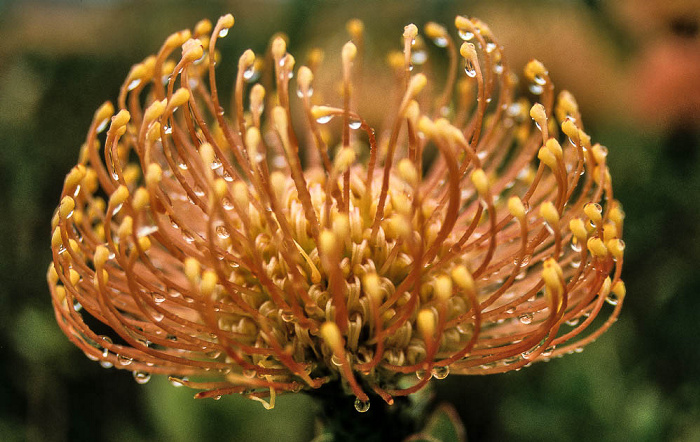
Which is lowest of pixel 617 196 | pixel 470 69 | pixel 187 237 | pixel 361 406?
pixel 617 196

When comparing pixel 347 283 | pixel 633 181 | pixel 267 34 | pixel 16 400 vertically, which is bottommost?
pixel 16 400

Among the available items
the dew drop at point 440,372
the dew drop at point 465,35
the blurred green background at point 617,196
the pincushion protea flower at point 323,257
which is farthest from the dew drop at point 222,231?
the blurred green background at point 617,196

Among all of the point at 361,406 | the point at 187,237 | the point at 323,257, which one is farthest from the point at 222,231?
the point at 361,406

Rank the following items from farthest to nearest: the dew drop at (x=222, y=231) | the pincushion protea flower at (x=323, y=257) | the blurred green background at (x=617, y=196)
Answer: the blurred green background at (x=617, y=196), the dew drop at (x=222, y=231), the pincushion protea flower at (x=323, y=257)

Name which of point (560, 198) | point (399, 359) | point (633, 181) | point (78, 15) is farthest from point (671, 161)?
point (78, 15)

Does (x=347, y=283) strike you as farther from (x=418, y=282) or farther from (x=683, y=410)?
(x=683, y=410)

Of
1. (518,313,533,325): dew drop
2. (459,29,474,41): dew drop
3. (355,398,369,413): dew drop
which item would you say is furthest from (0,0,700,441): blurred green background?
(459,29,474,41): dew drop

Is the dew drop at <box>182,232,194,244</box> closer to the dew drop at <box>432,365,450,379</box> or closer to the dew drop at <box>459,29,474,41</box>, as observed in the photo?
the dew drop at <box>432,365,450,379</box>

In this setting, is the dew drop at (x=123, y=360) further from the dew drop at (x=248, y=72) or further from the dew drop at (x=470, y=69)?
the dew drop at (x=470, y=69)

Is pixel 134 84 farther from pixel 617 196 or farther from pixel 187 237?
pixel 617 196
